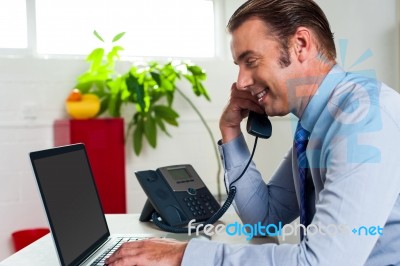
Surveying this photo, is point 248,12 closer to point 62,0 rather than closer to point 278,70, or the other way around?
point 278,70

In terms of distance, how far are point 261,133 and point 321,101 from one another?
1.02 feet

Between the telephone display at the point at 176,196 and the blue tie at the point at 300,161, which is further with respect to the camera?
the telephone display at the point at 176,196

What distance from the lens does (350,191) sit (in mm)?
790

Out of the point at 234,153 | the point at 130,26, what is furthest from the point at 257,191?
the point at 130,26

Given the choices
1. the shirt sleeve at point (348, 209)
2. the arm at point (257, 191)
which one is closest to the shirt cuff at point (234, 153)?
the arm at point (257, 191)

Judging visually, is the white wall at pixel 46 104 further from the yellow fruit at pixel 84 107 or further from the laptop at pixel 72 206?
the laptop at pixel 72 206

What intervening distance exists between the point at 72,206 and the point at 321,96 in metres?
0.54

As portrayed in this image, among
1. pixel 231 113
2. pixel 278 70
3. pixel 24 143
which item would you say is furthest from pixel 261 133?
pixel 24 143

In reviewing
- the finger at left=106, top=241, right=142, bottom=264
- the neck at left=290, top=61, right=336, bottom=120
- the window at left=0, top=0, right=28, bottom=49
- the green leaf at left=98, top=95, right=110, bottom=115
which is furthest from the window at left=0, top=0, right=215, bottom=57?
the finger at left=106, top=241, right=142, bottom=264

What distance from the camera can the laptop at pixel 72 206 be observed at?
2.81ft

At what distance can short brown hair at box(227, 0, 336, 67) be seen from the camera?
106cm

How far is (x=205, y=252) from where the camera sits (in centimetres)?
83

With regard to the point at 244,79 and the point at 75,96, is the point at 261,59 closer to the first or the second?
the point at 244,79

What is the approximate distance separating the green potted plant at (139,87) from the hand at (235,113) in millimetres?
1090
